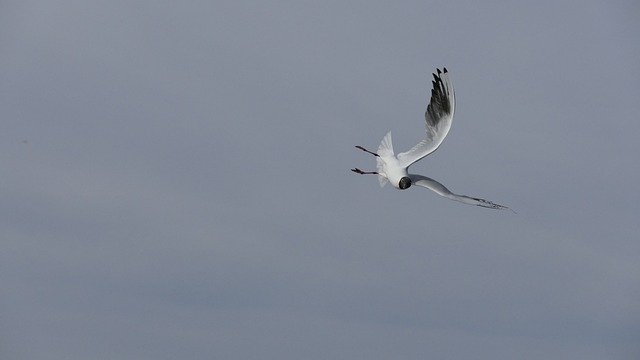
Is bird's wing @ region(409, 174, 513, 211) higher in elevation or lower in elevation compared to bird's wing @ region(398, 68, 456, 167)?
lower

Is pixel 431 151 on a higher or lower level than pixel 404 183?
higher

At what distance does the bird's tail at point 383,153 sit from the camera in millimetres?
38219

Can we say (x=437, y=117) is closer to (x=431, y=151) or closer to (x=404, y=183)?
(x=431, y=151)

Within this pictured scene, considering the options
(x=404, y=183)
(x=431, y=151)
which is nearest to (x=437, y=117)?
(x=431, y=151)

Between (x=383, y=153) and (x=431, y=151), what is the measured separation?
2.05 metres

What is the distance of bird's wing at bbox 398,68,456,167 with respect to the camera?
38.4 metres

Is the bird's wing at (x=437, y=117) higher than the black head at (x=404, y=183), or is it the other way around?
the bird's wing at (x=437, y=117)

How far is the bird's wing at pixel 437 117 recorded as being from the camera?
126ft

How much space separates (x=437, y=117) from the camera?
39031 mm

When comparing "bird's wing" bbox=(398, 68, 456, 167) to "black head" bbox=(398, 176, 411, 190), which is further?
"bird's wing" bbox=(398, 68, 456, 167)

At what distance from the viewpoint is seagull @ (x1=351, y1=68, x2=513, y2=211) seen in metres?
37.8

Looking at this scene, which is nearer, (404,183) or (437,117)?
(404,183)

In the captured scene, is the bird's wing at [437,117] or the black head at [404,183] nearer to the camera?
the black head at [404,183]

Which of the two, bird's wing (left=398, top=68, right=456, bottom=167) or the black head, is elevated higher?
bird's wing (left=398, top=68, right=456, bottom=167)
